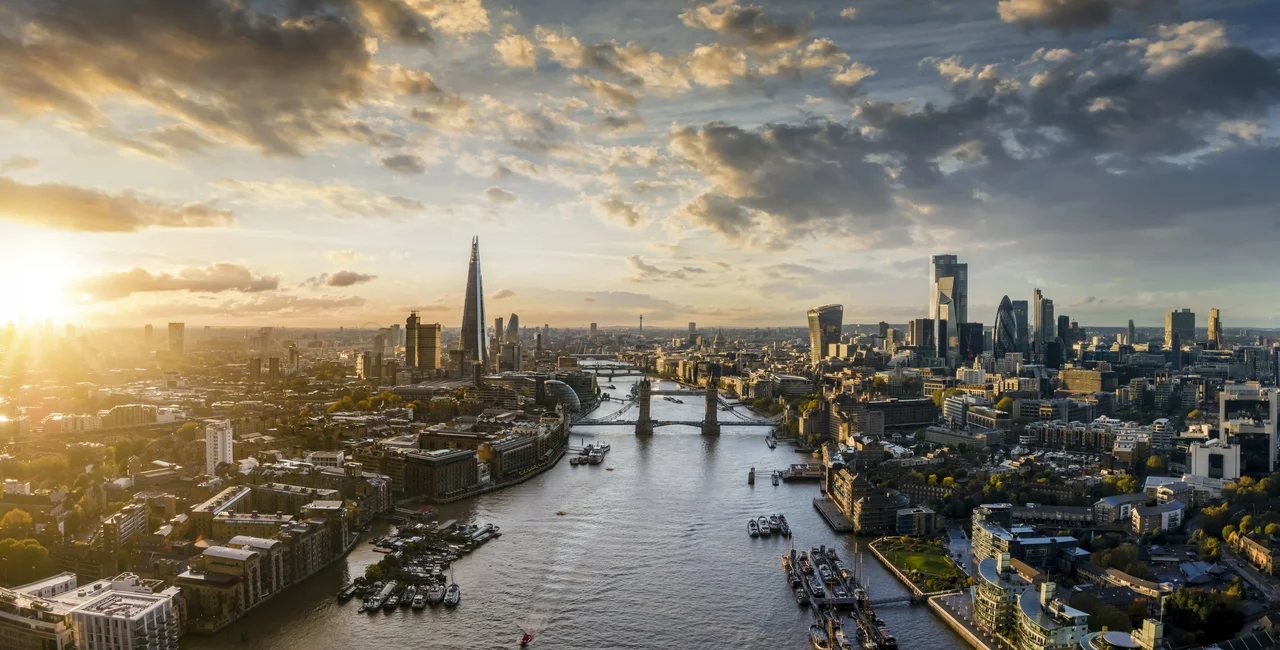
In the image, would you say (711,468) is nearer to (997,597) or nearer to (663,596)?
(663,596)

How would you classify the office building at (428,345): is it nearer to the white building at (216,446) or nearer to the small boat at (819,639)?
the white building at (216,446)

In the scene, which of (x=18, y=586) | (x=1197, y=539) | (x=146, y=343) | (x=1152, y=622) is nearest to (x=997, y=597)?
(x=1152, y=622)

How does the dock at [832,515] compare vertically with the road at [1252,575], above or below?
above

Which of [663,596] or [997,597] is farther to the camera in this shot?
[663,596]

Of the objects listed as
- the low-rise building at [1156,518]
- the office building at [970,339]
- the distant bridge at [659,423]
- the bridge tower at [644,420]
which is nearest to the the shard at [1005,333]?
the office building at [970,339]

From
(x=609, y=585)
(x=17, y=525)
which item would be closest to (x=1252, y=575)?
(x=609, y=585)

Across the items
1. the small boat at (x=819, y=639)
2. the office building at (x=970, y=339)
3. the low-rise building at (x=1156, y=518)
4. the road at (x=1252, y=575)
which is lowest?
the small boat at (x=819, y=639)
